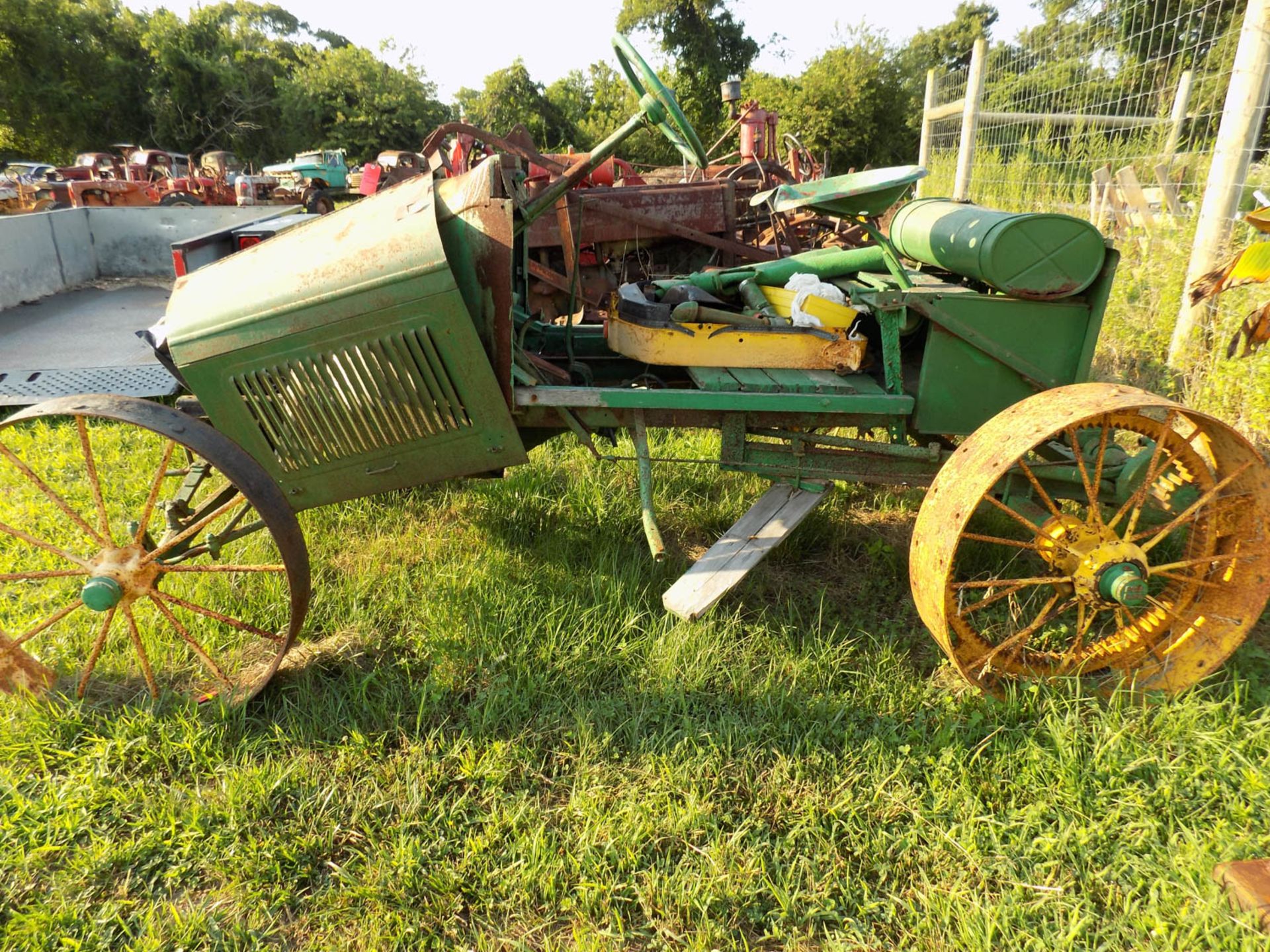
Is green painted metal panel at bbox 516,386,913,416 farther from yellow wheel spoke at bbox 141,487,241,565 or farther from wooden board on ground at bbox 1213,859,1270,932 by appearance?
wooden board on ground at bbox 1213,859,1270,932

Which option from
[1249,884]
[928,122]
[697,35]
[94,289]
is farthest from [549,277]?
[697,35]

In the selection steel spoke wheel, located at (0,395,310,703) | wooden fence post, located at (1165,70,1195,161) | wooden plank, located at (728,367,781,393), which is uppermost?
wooden fence post, located at (1165,70,1195,161)

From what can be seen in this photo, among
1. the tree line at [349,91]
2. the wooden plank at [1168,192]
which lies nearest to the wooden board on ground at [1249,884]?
the wooden plank at [1168,192]

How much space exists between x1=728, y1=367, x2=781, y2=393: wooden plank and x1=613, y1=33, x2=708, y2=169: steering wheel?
69 centimetres

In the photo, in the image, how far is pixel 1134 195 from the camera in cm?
552

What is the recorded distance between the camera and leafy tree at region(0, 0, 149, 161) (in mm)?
26969

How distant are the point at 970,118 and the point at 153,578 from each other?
24.3ft

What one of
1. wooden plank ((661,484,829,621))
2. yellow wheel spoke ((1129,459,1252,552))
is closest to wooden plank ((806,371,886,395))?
wooden plank ((661,484,829,621))

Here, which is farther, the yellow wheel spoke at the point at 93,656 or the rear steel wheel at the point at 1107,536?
the yellow wheel spoke at the point at 93,656

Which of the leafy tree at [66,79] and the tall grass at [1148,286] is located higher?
the leafy tree at [66,79]

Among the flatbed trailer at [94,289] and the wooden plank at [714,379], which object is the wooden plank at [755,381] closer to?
the wooden plank at [714,379]

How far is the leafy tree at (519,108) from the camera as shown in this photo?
2983cm

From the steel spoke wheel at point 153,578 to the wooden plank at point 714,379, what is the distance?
1.36m

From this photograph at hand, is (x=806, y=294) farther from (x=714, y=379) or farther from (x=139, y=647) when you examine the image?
(x=139, y=647)
